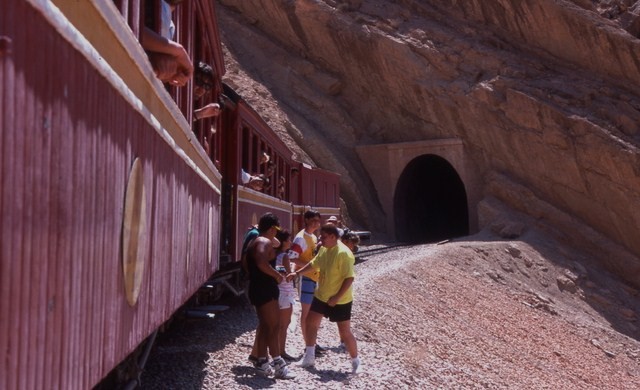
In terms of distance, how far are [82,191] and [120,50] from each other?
2.61 feet

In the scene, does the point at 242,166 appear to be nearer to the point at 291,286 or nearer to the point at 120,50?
the point at 291,286

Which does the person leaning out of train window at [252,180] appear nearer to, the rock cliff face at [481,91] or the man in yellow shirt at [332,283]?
the man in yellow shirt at [332,283]

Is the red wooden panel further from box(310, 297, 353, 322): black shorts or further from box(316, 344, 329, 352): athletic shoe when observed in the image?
box(316, 344, 329, 352): athletic shoe

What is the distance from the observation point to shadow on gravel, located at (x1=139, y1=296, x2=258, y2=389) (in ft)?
23.7

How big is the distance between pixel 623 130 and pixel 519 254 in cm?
603

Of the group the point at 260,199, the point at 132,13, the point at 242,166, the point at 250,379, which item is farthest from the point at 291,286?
the point at 132,13

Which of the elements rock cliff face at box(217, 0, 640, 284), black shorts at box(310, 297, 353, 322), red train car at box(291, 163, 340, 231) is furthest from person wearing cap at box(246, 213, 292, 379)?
rock cliff face at box(217, 0, 640, 284)

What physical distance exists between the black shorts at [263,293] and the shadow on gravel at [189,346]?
0.79 m

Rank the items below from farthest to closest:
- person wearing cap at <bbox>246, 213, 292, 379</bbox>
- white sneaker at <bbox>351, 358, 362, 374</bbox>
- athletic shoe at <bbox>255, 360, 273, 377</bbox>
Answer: white sneaker at <bbox>351, 358, 362, 374</bbox> < athletic shoe at <bbox>255, 360, 273, 377</bbox> < person wearing cap at <bbox>246, 213, 292, 379</bbox>

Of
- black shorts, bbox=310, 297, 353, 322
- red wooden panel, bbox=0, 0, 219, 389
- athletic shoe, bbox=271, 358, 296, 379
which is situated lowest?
athletic shoe, bbox=271, 358, 296, 379

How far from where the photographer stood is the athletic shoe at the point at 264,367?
24.8ft

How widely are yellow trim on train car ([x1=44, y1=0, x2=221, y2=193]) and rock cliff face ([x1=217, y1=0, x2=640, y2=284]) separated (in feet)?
81.7

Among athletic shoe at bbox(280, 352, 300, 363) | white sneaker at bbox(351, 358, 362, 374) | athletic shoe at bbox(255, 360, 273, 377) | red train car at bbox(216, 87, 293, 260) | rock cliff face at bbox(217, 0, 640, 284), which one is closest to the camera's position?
athletic shoe at bbox(255, 360, 273, 377)

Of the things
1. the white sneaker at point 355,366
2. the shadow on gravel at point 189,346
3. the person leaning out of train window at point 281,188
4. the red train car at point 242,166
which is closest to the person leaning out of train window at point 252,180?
the red train car at point 242,166
